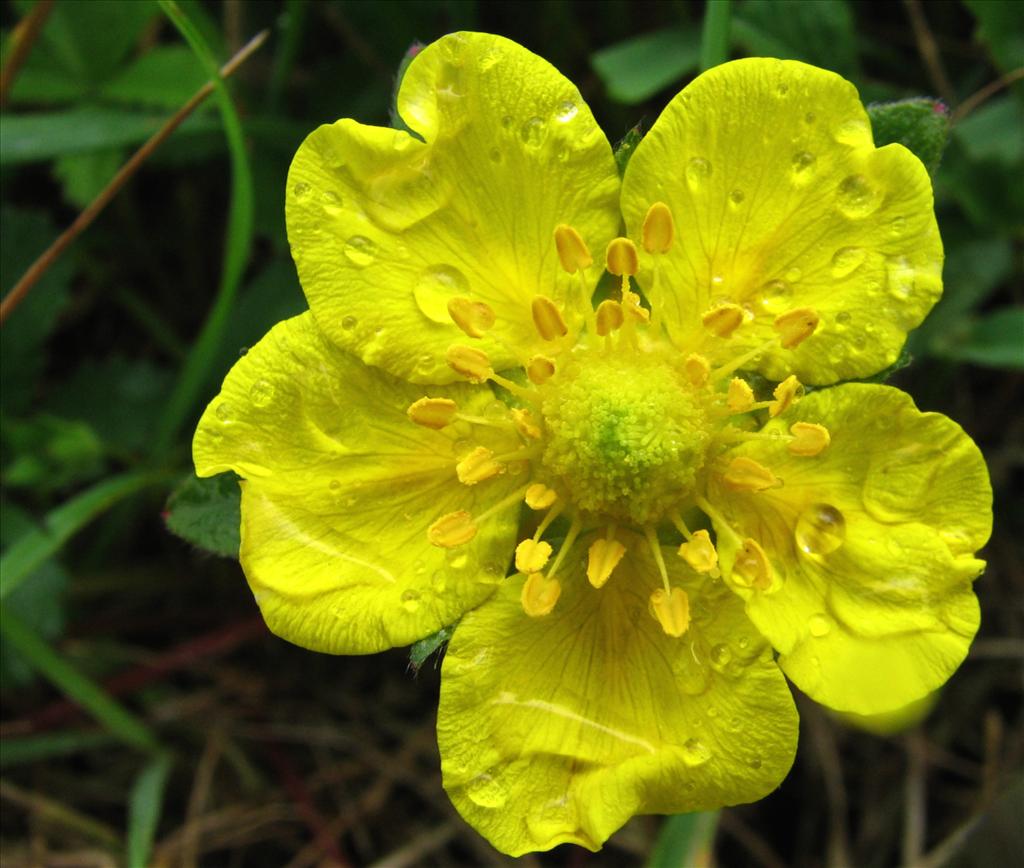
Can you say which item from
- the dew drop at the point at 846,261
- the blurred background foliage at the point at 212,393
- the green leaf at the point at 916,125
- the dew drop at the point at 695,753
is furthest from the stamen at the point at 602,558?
the blurred background foliage at the point at 212,393

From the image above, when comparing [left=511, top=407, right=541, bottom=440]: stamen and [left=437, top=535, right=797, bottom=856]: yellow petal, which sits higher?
[left=511, top=407, right=541, bottom=440]: stamen

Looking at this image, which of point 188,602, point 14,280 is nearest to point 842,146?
point 14,280

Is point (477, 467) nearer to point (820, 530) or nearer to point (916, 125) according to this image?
point (820, 530)

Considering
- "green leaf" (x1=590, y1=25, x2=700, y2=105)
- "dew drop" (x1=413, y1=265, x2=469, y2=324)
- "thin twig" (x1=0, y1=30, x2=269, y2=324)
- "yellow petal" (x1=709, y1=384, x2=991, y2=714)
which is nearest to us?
"yellow petal" (x1=709, y1=384, x2=991, y2=714)

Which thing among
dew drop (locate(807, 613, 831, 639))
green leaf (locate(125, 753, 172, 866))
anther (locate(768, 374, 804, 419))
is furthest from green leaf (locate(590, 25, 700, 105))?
green leaf (locate(125, 753, 172, 866))

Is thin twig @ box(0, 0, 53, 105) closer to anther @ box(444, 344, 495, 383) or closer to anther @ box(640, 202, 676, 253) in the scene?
anther @ box(444, 344, 495, 383)

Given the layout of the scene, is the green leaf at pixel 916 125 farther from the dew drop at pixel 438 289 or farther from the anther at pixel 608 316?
the dew drop at pixel 438 289

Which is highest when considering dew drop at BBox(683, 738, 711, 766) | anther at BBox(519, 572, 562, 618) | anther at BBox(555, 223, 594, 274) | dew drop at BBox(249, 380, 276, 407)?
anther at BBox(555, 223, 594, 274)
